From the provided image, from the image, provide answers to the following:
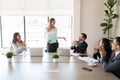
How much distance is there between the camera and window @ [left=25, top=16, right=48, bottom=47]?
5555 mm

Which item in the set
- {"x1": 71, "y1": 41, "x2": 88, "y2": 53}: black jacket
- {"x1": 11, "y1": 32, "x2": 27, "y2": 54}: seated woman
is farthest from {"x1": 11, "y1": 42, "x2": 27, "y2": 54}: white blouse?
{"x1": 71, "y1": 41, "x2": 88, "y2": 53}: black jacket

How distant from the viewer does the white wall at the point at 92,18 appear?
5.38m

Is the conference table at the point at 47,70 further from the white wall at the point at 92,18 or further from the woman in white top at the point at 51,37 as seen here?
the white wall at the point at 92,18

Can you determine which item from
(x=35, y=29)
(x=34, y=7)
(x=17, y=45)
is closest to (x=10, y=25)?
(x=35, y=29)

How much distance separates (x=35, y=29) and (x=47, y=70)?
9.95 feet

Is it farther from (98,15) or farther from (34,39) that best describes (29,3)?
(98,15)

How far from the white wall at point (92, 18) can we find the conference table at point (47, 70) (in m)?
2.16

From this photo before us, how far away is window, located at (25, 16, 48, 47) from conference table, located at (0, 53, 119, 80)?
2.22m

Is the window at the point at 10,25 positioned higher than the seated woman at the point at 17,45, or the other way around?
the window at the point at 10,25

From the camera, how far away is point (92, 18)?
17.8 feet

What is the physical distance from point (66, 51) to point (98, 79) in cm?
Answer: 139

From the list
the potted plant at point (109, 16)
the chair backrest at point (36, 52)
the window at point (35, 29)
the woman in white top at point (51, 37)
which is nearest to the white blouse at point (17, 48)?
the chair backrest at point (36, 52)

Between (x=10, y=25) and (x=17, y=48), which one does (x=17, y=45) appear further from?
(x=10, y=25)

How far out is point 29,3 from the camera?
5391mm
